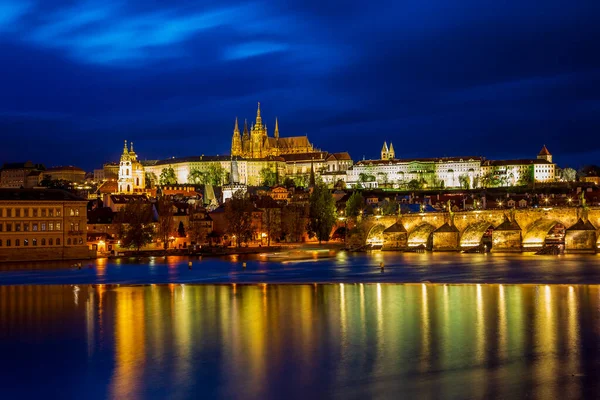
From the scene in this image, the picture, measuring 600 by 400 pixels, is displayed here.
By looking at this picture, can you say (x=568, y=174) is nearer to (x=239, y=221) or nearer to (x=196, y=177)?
(x=196, y=177)

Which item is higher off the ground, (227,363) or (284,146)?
(284,146)

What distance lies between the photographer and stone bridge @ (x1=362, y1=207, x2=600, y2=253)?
153 ft

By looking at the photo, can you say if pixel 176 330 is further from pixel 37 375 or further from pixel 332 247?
pixel 332 247

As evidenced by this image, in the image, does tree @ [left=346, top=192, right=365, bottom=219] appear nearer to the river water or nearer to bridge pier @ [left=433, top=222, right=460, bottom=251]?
bridge pier @ [left=433, top=222, right=460, bottom=251]

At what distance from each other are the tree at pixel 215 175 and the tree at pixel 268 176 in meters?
7.32

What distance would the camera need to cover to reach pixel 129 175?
110250mm

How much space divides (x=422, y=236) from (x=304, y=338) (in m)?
37.2

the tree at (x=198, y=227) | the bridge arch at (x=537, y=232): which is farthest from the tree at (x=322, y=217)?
the bridge arch at (x=537, y=232)

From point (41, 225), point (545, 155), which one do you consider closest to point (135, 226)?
point (41, 225)

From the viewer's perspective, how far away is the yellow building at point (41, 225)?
1850 inches

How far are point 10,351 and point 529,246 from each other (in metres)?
37.6

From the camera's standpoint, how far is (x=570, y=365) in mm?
17625

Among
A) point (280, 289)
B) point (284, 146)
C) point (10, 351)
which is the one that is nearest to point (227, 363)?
point (10, 351)

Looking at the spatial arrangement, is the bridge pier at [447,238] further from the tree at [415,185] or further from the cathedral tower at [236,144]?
the cathedral tower at [236,144]
